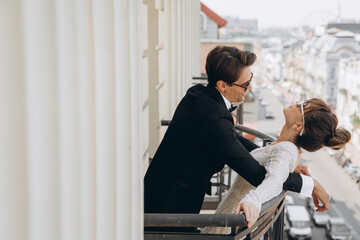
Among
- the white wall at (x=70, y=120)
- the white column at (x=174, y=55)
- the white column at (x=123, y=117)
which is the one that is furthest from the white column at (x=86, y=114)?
the white column at (x=174, y=55)

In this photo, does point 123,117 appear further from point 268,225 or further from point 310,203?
point 310,203

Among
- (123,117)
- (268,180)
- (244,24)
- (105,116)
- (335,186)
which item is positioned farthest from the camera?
(244,24)

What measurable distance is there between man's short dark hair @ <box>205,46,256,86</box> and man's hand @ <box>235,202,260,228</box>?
521 mm

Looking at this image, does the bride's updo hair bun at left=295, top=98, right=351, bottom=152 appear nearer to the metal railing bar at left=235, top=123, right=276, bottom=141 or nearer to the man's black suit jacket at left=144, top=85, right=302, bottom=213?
the man's black suit jacket at left=144, top=85, right=302, bottom=213

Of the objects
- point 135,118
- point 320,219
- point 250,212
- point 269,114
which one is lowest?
point 320,219

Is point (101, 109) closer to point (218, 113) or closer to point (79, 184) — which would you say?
point (79, 184)

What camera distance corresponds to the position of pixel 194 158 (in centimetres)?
170

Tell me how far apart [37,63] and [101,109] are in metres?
0.28

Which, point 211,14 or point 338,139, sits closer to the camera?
point 338,139

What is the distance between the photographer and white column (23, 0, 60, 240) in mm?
704

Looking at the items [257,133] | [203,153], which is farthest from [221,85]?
[257,133]

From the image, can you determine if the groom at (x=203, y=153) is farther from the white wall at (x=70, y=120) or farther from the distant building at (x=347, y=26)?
the distant building at (x=347, y=26)

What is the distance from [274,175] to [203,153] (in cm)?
25

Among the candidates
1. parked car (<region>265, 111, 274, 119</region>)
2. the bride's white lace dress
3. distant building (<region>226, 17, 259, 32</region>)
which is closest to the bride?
the bride's white lace dress
